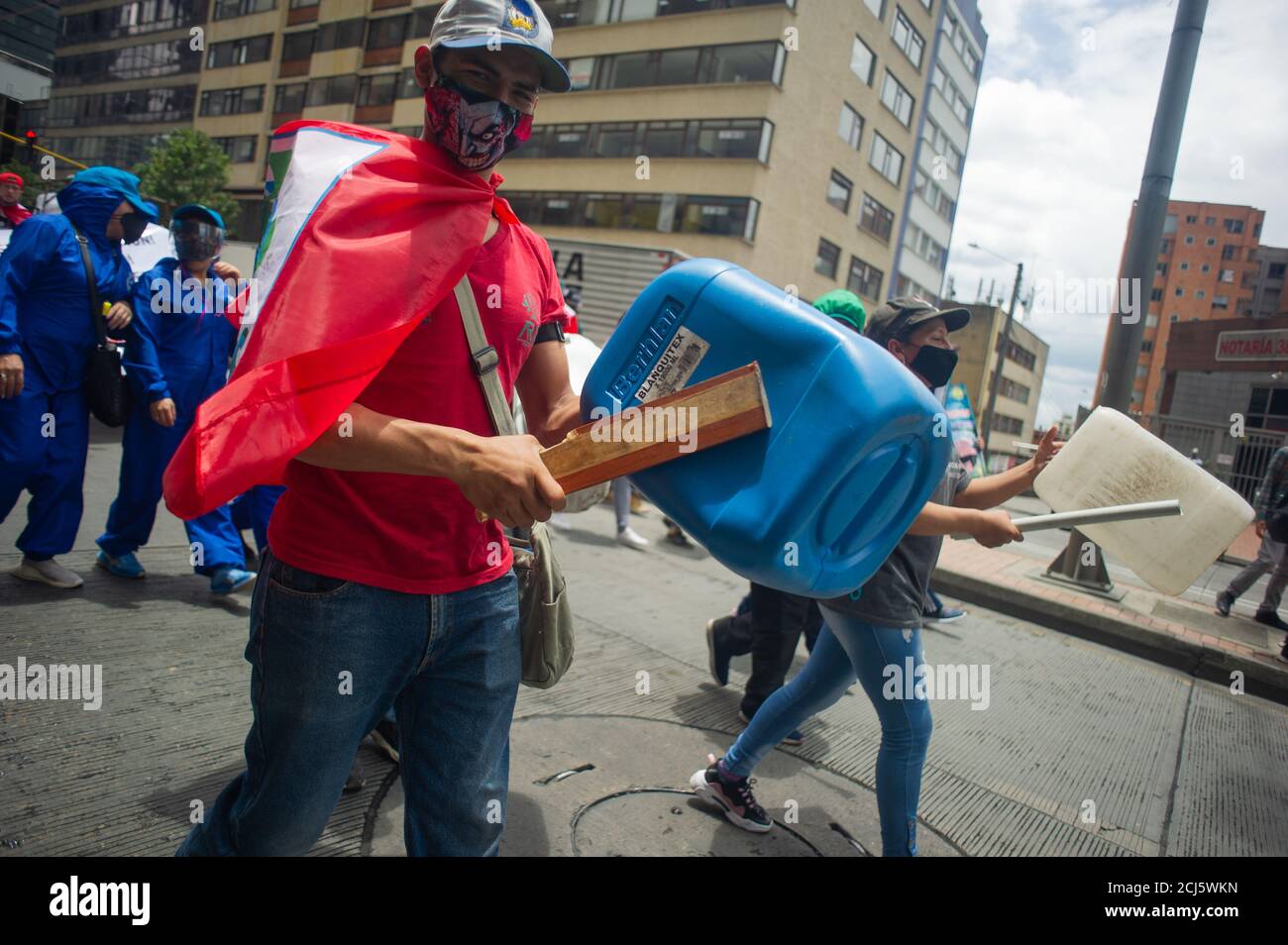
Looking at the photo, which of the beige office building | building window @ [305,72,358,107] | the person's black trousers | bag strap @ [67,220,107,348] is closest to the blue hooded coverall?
bag strap @ [67,220,107,348]

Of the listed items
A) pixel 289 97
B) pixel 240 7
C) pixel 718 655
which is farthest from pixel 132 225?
pixel 240 7

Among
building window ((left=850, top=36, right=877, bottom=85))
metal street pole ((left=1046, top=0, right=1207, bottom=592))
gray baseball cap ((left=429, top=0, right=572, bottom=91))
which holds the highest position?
building window ((left=850, top=36, right=877, bottom=85))

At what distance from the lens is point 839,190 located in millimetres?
29844

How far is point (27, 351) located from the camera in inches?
160

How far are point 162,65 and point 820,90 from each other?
3995 centimetres

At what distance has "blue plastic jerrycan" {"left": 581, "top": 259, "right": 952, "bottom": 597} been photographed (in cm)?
142

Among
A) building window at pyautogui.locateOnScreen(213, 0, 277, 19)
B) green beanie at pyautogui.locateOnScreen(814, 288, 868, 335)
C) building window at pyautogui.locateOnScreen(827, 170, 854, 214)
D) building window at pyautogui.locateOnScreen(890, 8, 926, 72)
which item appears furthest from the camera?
building window at pyautogui.locateOnScreen(213, 0, 277, 19)

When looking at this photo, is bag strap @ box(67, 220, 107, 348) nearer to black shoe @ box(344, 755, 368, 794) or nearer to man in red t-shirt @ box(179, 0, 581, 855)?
black shoe @ box(344, 755, 368, 794)

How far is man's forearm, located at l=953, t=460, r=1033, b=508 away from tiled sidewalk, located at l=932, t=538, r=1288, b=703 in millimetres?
4388

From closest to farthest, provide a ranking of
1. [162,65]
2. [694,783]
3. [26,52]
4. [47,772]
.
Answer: [47,772], [694,783], [26,52], [162,65]

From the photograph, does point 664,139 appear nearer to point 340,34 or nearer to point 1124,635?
point 340,34
